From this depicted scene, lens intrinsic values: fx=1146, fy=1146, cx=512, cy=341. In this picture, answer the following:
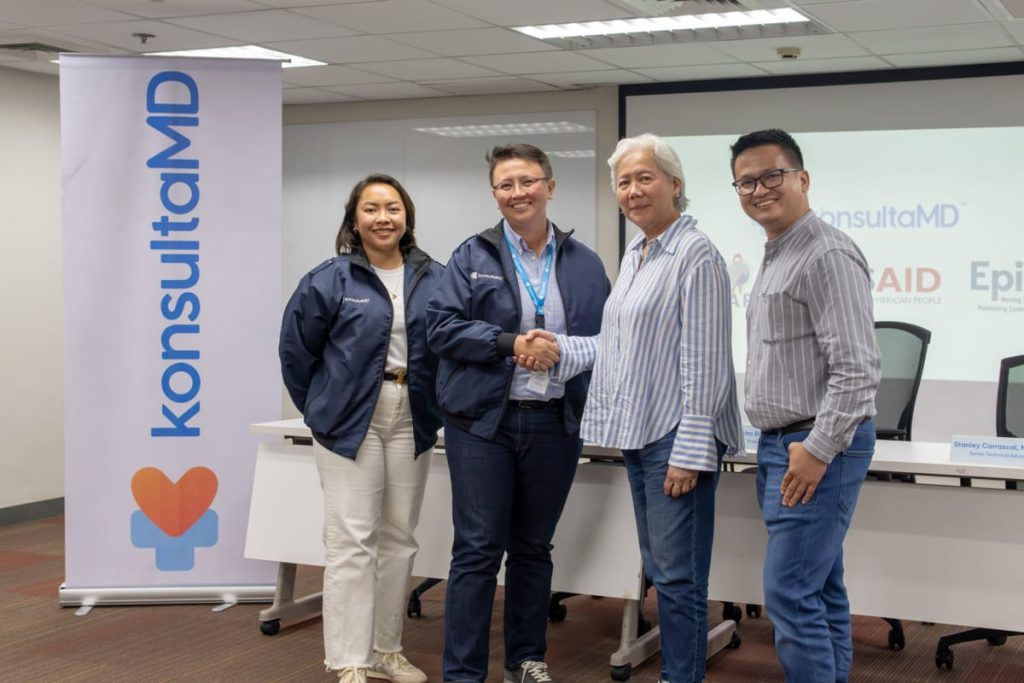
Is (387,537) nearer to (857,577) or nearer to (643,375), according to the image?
(643,375)

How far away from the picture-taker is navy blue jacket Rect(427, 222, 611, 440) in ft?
10.2

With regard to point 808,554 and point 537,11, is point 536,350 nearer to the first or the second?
point 808,554

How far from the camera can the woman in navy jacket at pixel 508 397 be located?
3.13m

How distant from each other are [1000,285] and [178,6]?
4821mm

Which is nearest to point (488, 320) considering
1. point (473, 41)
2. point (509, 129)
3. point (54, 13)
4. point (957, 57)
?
point (473, 41)

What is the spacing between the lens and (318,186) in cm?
848

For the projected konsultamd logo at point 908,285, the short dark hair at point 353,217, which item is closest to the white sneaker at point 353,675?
the short dark hair at point 353,217

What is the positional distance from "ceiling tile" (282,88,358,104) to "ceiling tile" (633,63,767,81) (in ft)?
7.32

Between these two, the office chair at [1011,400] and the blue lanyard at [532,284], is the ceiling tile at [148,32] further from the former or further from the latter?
the office chair at [1011,400]

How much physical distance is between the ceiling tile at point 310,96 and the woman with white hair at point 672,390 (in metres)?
5.25

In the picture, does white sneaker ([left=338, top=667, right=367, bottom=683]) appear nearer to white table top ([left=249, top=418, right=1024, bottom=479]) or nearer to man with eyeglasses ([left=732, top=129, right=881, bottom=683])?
white table top ([left=249, top=418, right=1024, bottom=479])

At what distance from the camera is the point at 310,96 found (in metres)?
8.04


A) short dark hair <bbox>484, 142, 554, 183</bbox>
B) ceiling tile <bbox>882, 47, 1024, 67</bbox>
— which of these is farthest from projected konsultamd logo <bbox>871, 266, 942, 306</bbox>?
short dark hair <bbox>484, 142, 554, 183</bbox>

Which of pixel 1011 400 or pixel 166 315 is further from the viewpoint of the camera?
pixel 1011 400
